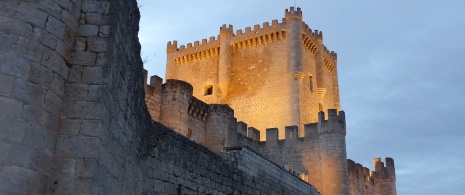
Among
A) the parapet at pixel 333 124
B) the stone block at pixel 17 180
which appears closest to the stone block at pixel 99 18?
the stone block at pixel 17 180

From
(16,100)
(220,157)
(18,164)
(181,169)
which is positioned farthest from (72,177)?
(220,157)

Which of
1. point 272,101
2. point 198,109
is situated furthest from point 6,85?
point 272,101

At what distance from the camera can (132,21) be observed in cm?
545

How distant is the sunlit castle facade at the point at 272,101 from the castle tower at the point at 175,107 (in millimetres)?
37

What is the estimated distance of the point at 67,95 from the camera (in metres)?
4.38

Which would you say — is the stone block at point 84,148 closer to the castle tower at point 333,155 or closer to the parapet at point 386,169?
the castle tower at point 333,155

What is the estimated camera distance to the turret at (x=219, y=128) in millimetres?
20156

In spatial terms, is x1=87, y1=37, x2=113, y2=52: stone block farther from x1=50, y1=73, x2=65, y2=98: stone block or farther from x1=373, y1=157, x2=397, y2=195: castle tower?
x1=373, y1=157, x2=397, y2=195: castle tower

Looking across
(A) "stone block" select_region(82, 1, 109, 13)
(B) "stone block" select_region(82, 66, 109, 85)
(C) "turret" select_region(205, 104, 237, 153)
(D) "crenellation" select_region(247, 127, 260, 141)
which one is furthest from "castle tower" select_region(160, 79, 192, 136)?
(B) "stone block" select_region(82, 66, 109, 85)

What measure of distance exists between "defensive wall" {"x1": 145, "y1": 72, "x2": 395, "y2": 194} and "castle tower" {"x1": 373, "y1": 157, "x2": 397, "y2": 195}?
759 centimetres

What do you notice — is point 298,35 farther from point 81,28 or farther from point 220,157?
point 81,28

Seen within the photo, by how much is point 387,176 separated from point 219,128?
12240mm

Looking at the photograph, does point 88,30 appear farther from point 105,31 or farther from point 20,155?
point 20,155

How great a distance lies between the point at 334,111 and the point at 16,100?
59.8ft
